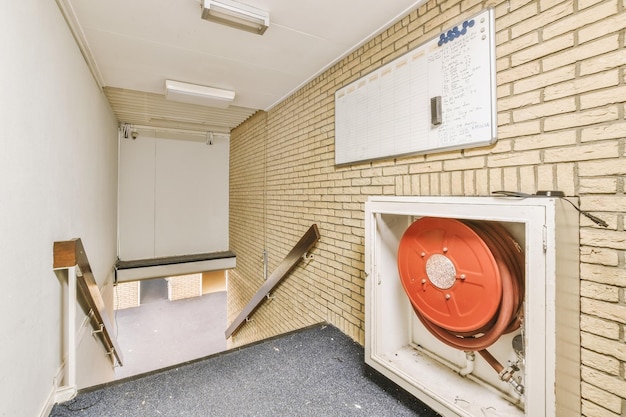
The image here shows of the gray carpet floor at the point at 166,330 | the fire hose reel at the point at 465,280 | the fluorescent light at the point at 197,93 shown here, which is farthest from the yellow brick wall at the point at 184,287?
the fire hose reel at the point at 465,280

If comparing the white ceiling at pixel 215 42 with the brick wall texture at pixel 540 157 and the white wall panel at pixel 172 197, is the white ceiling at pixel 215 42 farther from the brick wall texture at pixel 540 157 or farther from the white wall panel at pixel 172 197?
the white wall panel at pixel 172 197

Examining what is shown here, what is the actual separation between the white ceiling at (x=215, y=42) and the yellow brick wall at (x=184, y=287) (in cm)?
862

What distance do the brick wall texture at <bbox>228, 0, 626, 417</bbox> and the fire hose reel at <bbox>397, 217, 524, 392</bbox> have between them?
273mm

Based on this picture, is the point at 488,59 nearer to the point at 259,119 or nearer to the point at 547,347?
the point at 547,347

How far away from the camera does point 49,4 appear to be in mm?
1830

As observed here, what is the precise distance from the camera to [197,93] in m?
3.56

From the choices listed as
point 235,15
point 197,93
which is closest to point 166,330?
point 197,93

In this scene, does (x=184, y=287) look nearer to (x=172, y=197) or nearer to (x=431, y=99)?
(x=172, y=197)

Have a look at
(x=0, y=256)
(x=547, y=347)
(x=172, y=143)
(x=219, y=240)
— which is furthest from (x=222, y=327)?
(x=547, y=347)

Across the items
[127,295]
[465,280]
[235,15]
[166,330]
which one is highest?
[235,15]

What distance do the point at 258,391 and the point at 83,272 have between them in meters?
1.62

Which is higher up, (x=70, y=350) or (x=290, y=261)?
(x=290, y=261)

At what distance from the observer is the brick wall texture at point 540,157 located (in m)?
1.20

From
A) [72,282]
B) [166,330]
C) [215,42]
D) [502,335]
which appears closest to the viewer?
[502,335]
